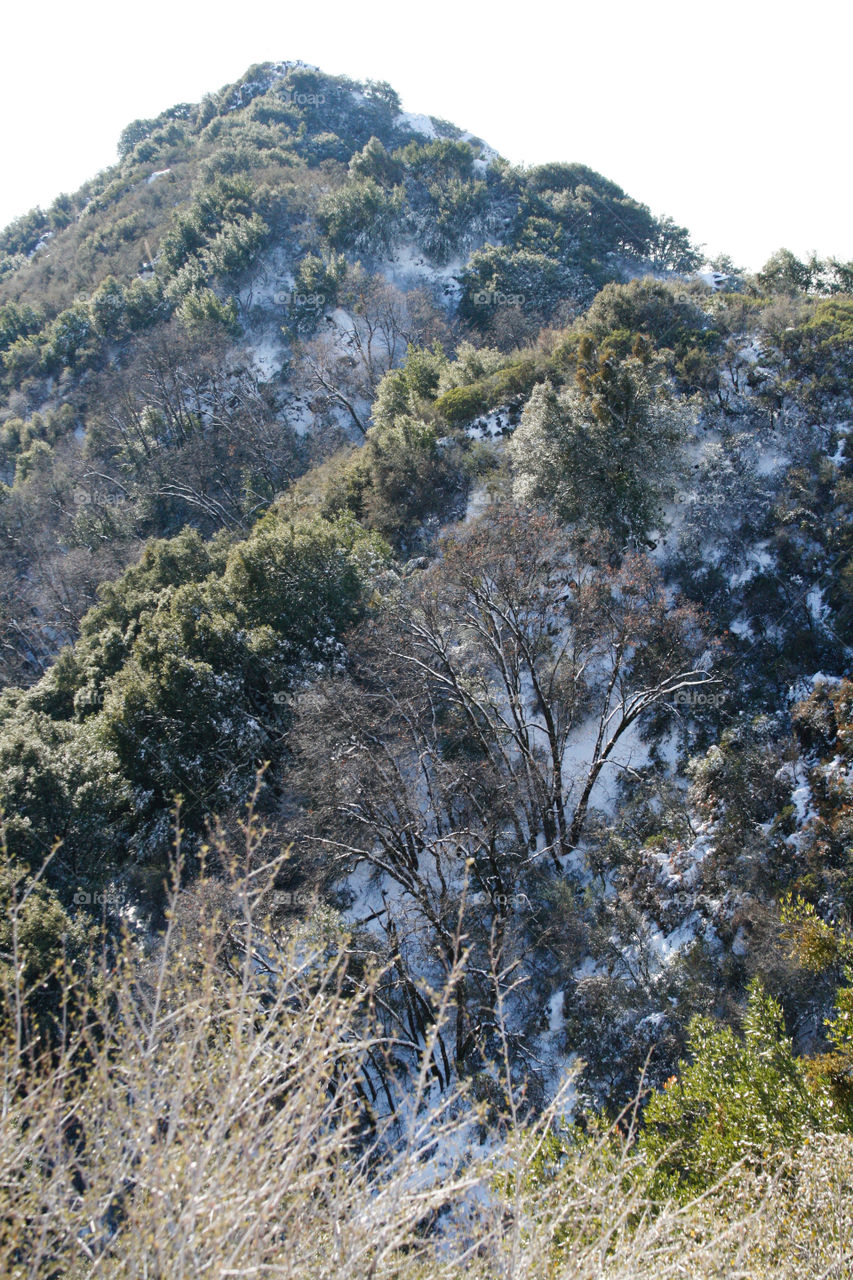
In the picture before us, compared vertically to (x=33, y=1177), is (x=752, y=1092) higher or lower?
higher

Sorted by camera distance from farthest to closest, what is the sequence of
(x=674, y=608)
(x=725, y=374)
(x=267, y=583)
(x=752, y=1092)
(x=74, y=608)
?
(x=74, y=608)
(x=725, y=374)
(x=267, y=583)
(x=674, y=608)
(x=752, y=1092)

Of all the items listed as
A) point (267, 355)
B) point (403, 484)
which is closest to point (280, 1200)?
point (403, 484)

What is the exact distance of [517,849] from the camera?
52.7 ft

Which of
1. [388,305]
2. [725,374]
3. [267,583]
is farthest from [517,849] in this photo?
[388,305]

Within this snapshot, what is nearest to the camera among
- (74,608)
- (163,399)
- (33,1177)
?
(33,1177)

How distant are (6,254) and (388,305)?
58280 mm

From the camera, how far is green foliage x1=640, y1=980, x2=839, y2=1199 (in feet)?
26.4

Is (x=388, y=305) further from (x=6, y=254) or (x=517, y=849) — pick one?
(x=6, y=254)

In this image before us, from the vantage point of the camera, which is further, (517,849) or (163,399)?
(163,399)

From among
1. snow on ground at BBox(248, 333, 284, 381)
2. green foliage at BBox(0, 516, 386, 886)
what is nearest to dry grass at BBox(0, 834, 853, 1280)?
green foliage at BBox(0, 516, 386, 886)

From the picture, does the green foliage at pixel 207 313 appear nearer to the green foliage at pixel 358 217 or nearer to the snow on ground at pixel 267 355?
the snow on ground at pixel 267 355

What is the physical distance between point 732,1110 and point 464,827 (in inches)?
286

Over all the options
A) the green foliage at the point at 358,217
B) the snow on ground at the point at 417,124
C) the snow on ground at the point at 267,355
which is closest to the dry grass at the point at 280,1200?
the snow on ground at the point at 267,355

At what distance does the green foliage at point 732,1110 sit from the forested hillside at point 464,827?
0.20 ft
